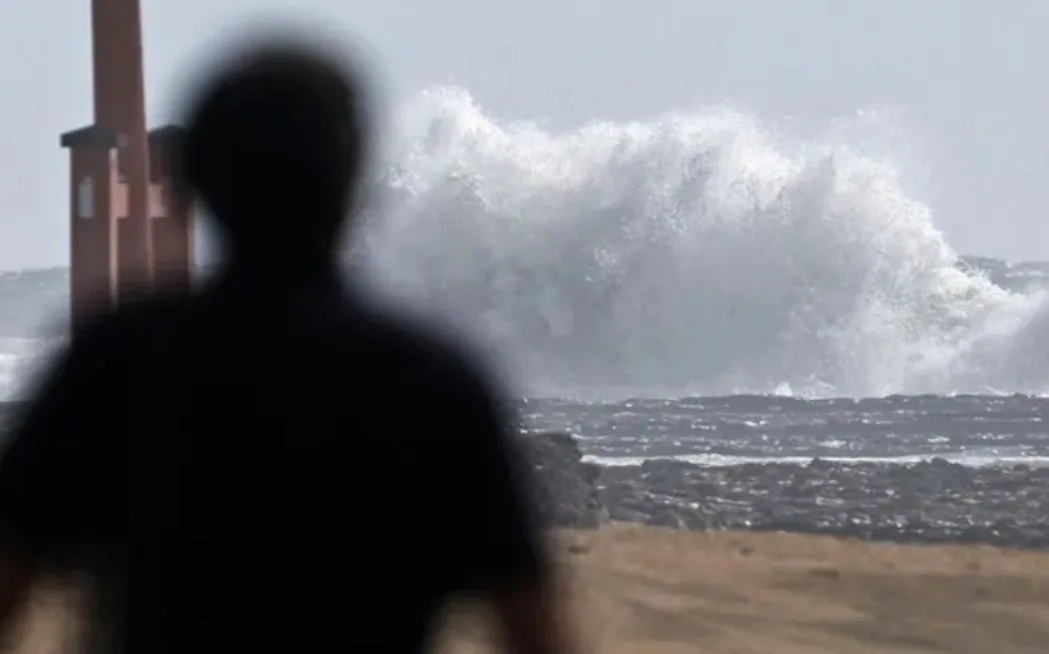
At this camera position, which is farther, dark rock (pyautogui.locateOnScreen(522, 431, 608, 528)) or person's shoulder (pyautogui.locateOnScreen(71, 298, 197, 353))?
dark rock (pyautogui.locateOnScreen(522, 431, 608, 528))

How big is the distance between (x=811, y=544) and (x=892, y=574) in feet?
7.78

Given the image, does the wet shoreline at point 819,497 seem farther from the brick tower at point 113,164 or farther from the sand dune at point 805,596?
the brick tower at point 113,164

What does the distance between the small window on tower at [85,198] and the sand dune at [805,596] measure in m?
3.22

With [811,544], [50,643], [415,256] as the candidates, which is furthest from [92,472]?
[415,256]

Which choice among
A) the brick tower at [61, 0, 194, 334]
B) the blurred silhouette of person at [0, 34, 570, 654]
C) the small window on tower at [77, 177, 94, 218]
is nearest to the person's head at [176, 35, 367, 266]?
the blurred silhouette of person at [0, 34, 570, 654]

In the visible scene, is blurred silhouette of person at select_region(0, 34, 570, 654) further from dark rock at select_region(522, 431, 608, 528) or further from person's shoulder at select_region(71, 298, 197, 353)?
dark rock at select_region(522, 431, 608, 528)

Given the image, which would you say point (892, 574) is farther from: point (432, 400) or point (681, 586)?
point (432, 400)

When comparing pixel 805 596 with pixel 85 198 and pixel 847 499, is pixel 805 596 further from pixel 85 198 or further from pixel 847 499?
pixel 847 499

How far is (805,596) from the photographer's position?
1099 centimetres

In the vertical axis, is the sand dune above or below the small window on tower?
below

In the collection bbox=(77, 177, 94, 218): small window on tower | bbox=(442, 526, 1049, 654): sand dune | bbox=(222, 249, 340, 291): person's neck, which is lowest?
bbox=(442, 526, 1049, 654): sand dune

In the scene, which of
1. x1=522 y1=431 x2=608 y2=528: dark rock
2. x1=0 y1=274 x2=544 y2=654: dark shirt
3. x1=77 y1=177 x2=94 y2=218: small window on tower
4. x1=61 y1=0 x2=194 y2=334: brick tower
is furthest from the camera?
x1=522 y1=431 x2=608 y2=528: dark rock

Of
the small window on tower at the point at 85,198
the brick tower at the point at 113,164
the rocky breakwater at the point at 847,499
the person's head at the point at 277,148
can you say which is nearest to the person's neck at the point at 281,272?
the person's head at the point at 277,148

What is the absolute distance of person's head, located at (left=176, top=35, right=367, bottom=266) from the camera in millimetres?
2348
